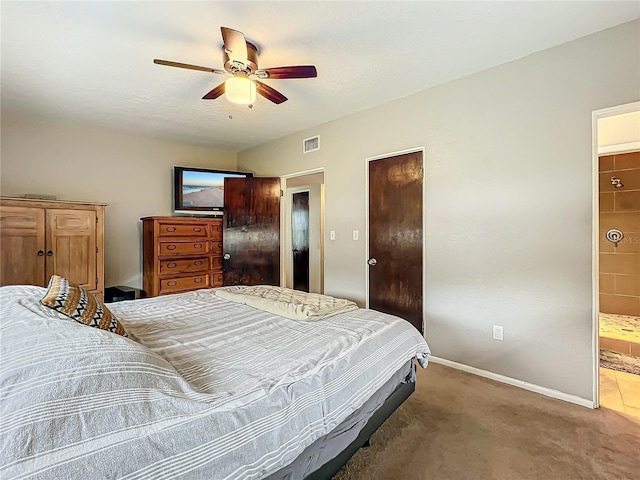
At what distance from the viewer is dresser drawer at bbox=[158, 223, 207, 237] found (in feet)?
12.6

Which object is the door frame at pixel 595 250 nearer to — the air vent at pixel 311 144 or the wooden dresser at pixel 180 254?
the air vent at pixel 311 144

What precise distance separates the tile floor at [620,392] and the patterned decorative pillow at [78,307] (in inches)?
123

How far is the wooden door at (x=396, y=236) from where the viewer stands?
3025 millimetres

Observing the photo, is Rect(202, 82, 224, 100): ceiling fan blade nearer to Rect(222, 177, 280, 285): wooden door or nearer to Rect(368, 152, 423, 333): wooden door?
Rect(368, 152, 423, 333): wooden door

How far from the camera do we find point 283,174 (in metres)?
4.36

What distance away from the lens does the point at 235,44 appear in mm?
1870

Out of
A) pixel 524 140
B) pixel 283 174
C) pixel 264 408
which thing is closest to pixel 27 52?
pixel 283 174

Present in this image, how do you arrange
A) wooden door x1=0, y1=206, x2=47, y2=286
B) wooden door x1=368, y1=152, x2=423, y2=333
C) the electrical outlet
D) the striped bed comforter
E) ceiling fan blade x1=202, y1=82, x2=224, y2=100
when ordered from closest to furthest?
the striped bed comforter < ceiling fan blade x1=202, y1=82, x2=224, y2=100 < the electrical outlet < wooden door x1=0, y1=206, x2=47, y2=286 < wooden door x1=368, y1=152, x2=423, y2=333

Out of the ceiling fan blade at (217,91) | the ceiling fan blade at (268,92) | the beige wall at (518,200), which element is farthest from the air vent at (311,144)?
the ceiling fan blade at (217,91)

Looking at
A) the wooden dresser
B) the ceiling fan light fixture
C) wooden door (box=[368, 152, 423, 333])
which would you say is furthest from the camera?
the wooden dresser

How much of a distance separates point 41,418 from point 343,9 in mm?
2269

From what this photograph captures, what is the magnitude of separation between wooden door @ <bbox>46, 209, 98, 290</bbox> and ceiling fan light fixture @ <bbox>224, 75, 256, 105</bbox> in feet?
A: 7.64

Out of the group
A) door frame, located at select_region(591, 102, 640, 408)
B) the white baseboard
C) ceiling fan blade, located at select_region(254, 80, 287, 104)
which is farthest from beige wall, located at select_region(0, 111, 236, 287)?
door frame, located at select_region(591, 102, 640, 408)

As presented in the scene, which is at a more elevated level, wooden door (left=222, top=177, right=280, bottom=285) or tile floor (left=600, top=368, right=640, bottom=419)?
wooden door (left=222, top=177, right=280, bottom=285)
